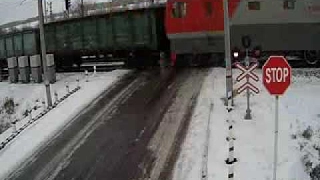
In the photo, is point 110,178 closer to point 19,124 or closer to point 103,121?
point 103,121

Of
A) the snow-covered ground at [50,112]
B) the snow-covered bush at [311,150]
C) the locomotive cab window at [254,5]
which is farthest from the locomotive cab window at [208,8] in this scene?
the snow-covered bush at [311,150]

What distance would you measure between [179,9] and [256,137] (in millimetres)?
12218

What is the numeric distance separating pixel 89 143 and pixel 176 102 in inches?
169

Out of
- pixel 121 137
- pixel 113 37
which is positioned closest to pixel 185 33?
pixel 113 37

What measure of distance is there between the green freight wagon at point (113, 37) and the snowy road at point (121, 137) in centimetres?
611

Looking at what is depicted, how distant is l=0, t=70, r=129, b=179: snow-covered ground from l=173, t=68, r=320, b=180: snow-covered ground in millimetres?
4247

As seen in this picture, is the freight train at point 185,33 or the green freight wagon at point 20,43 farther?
the green freight wagon at point 20,43

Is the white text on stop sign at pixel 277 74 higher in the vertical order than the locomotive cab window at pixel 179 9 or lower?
lower

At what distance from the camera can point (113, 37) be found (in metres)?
Answer: 28.1

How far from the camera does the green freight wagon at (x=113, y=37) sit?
90.0ft

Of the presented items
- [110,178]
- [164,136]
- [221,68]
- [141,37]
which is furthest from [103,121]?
[141,37]

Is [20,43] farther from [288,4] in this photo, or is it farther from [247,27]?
[288,4]

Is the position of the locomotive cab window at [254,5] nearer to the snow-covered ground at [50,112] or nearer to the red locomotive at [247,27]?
the red locomotive at [247,27]

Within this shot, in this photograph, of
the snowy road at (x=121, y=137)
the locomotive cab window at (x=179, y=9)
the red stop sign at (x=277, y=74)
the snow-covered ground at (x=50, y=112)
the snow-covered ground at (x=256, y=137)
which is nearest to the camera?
the red stop sign at (x=277, y=74)
